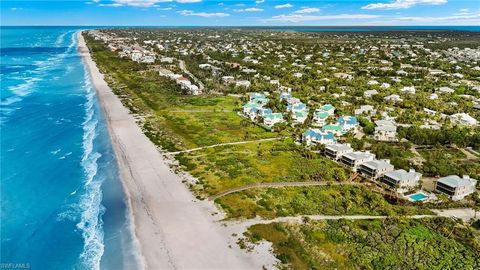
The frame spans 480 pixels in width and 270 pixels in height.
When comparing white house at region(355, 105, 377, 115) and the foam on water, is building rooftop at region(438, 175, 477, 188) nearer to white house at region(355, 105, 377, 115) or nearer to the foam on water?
white house at region(355, 105, 377, 115)

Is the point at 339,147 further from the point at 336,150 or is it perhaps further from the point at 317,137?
the point at 317,137

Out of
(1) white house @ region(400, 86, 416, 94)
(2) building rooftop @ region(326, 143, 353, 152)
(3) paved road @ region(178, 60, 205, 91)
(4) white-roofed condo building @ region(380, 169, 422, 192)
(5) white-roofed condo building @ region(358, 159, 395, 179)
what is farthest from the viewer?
(3) paved road @ region(178, 60, 205, 91)

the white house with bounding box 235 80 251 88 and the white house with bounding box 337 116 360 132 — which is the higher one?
the white house with bounding box 235 80 251 88

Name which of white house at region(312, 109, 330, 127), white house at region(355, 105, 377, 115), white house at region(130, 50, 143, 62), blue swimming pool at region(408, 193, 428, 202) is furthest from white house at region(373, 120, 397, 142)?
white house at region(130, 50, 143, 62)

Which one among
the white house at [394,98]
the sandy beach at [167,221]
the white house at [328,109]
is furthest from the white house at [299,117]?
the sandy beach at [167,221]

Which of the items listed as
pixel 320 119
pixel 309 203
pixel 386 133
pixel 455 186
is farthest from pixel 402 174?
pixel 320 119

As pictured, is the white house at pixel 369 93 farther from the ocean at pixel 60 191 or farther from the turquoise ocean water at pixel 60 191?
the ocean at pixel 60 191

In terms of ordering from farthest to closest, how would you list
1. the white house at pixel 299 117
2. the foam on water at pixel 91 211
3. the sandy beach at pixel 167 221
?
the white house at pixel 299 117 < the foam on water at pixel 91 211 < the sandy beach at pixel 167 221

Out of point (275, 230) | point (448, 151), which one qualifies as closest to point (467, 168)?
point (448, 151)
